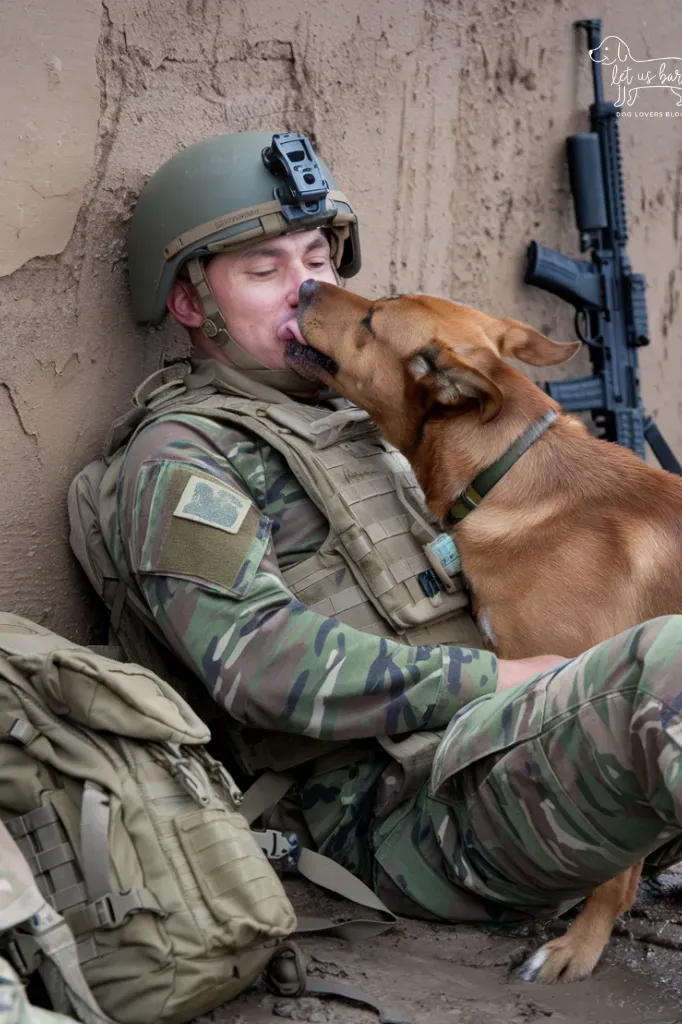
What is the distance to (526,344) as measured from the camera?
3018mm

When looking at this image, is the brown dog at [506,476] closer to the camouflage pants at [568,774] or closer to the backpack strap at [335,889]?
the camouflage pants at [568,774]

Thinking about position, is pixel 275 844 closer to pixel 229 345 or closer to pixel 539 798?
pixel 539 798

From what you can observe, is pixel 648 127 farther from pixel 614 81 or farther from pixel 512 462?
pixel 512 462

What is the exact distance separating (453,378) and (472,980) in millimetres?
1261

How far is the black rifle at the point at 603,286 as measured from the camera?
4484 millimetres

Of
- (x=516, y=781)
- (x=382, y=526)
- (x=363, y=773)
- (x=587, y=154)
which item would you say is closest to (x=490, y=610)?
(x=382, y=526)

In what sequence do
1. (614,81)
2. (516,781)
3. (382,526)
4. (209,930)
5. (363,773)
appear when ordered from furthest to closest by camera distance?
(614,81) → (382,526) → (363,773) → (516,781) → (209,930)

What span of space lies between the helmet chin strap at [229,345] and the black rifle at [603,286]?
1846mm

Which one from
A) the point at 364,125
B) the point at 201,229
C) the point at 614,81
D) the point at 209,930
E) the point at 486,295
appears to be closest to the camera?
the point at 209,930

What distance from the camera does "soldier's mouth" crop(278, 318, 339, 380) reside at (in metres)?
2.77

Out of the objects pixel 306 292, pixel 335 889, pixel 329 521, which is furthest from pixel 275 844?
pixel 306 292

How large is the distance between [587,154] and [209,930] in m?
3.51

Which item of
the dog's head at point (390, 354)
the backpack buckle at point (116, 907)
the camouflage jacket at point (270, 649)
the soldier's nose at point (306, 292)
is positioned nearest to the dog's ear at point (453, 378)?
the dog's head at point (390, 354)

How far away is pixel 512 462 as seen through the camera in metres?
2.69
